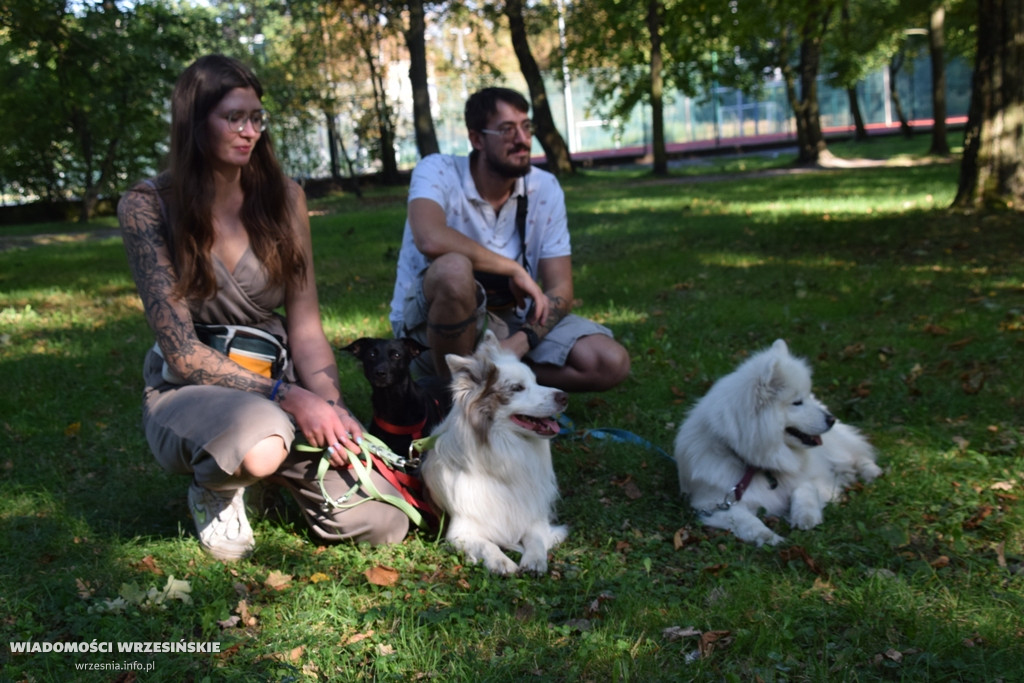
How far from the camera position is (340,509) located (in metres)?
A: 3.49

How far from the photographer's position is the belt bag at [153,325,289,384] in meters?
3.50

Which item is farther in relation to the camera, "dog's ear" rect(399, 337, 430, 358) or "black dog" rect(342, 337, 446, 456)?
"dog's ear" rect(399, 337, 430, 358)

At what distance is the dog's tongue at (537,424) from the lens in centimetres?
344

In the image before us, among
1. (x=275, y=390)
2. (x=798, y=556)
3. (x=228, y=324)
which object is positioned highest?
(x=228, y=324)

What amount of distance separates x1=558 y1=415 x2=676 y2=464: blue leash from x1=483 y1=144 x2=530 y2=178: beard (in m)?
1.34

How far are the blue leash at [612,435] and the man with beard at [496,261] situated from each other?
24 centimetres

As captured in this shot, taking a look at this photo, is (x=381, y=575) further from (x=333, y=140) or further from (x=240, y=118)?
(x=333, y=140)

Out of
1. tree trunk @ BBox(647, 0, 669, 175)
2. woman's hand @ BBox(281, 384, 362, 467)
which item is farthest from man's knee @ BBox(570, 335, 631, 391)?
tree trunk @ BBox(647, 0, 669, 175)

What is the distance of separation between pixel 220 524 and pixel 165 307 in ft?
3.02

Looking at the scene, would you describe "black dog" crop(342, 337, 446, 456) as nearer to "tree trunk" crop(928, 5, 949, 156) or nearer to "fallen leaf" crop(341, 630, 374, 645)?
"fallen leaf" crop(341, 630, 374, 645)

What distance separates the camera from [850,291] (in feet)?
25.3

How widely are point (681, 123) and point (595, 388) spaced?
4243 centimetres

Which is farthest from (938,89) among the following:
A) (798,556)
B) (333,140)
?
(798,556)

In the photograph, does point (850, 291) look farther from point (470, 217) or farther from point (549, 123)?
point (549, 123)
